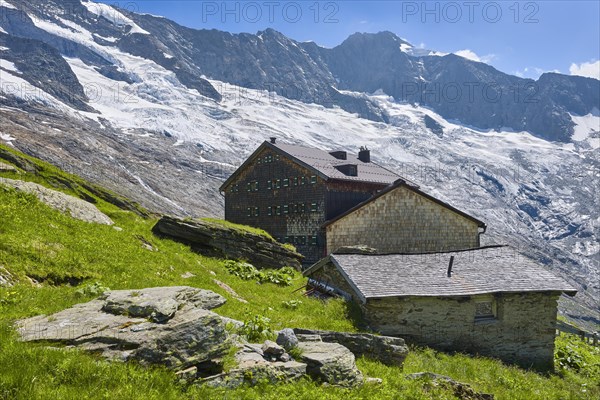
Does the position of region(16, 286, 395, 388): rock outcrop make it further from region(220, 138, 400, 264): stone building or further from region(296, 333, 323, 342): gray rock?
region(220, 138, 400, 264): stone building

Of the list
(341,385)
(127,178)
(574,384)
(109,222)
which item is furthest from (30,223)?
(127,178)

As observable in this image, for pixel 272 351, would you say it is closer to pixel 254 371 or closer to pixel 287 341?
pixel 287 341

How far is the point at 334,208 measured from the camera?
4072cm

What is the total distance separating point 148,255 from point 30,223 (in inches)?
178

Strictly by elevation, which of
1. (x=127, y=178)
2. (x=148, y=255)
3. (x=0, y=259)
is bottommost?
(x=127, y=178)

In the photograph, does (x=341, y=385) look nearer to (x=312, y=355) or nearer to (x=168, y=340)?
(x=312, y=355)

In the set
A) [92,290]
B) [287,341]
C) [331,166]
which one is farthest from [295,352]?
[331,166]

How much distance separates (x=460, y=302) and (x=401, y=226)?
60.5ft

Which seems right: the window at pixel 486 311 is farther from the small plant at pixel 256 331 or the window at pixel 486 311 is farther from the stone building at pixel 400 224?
the stone building at pixel 400 224

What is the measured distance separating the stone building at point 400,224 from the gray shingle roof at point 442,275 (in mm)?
13247

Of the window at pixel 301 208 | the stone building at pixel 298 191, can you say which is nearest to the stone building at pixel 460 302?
the stone building at pixel 298 191

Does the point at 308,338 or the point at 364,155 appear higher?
the point at 364,155

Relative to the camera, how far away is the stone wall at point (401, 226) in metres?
38.0

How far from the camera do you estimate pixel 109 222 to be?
886 inches
